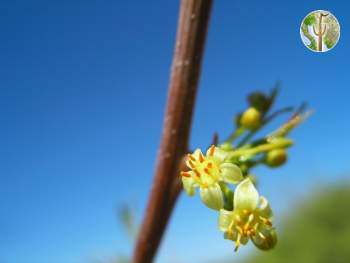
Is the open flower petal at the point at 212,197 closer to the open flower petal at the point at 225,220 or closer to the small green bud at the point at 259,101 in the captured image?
the open flower petal at the point at 225,220

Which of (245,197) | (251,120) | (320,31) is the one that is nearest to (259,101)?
(251,120)

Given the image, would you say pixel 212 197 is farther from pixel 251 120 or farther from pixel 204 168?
pixel 251 120

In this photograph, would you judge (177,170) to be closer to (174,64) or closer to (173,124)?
(173,124)

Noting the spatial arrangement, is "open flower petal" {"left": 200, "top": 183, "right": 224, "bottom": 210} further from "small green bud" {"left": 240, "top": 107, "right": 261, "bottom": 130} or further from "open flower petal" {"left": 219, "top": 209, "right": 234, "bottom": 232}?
"small green bud" {"left": 240, "top": 107, "right": 261, "bottom": 130}

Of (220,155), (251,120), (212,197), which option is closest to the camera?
(212,197)

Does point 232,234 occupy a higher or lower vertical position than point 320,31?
lower

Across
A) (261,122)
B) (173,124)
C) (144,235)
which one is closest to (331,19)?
(261,122)
